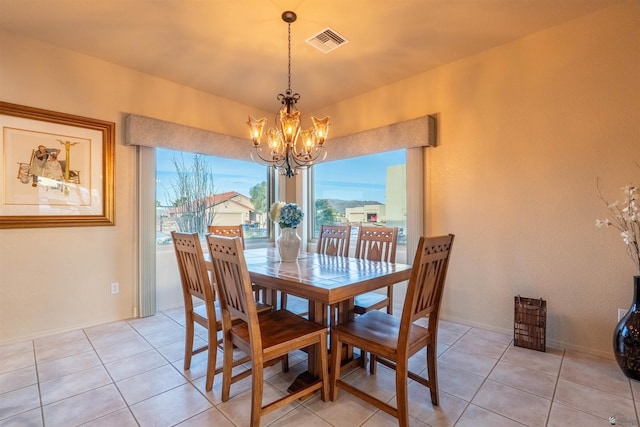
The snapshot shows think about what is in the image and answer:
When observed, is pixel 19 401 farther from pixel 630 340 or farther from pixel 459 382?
pixel 630 340

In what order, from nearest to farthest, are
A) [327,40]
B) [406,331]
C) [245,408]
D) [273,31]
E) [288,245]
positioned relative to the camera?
[406,331] → [245,408] → [288,245] → [273,31] → [327,40]

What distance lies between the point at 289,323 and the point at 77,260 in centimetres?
240

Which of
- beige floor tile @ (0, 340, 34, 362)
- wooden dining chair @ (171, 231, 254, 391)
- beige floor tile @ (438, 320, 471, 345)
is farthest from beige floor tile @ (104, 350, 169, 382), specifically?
beige floor tile @ (438, 320, 471, 345)

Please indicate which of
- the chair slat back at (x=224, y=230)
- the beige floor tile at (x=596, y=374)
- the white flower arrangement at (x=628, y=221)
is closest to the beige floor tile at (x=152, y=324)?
the chair slat back at (x=224, y=230)

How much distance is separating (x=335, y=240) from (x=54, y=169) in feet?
8.92

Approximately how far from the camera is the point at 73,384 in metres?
1.94

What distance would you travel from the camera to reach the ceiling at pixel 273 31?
7.19 ft

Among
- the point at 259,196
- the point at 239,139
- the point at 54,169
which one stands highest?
the point at 239,139

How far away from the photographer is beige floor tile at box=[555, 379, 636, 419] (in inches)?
64.9

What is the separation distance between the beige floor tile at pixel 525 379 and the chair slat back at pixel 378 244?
1069 mm

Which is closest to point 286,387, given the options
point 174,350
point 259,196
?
point 174,350

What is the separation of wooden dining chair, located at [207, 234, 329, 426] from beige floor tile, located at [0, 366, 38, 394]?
137 cm

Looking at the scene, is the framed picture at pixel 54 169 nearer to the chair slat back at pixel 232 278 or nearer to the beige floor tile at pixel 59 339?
the beige floor tile at pixel 59 339

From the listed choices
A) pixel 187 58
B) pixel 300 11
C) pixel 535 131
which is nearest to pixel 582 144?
pixel 535 131
